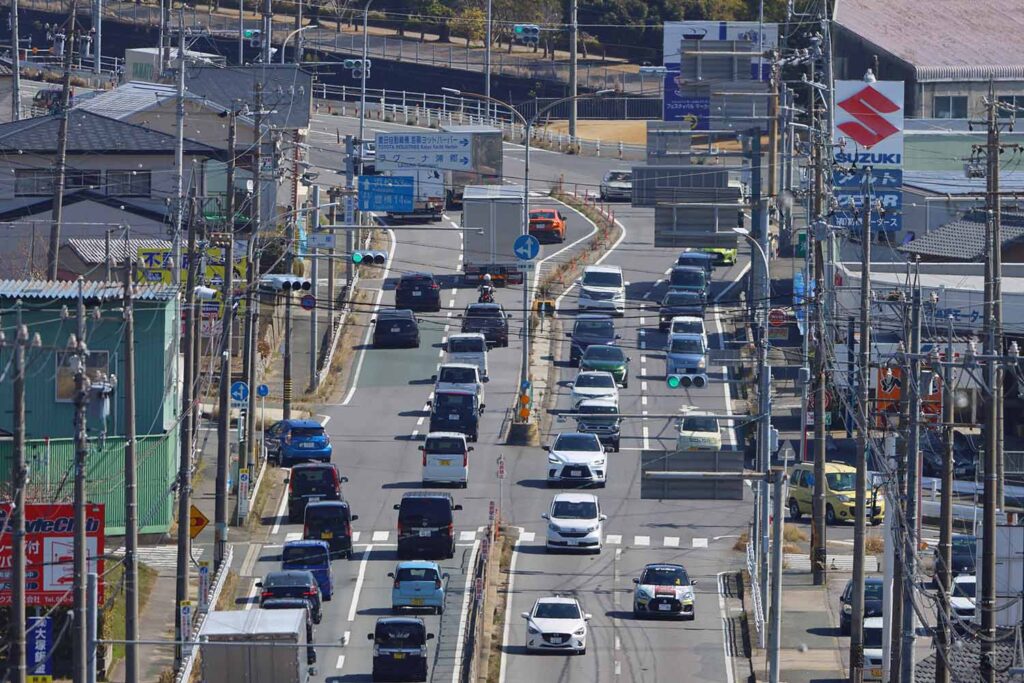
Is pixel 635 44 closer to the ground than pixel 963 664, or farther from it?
farther from it

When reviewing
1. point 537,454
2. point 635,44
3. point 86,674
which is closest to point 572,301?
point 537,454

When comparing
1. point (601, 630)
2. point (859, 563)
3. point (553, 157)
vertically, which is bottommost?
point (601, 630)

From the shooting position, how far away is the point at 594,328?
6562 centimetres

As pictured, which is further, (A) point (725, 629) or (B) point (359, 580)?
(B) point (359, 580)

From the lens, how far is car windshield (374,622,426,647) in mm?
37125

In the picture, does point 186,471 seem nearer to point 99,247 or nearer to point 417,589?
point 417,589

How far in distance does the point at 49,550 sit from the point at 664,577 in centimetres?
1420

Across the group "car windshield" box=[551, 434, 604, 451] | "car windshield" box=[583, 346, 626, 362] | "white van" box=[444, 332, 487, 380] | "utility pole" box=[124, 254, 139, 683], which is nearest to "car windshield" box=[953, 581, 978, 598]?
"car windshield" box=[551, 434, 604, 451]

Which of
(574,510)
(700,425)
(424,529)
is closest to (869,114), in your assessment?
(700,425)

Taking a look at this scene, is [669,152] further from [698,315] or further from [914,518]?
[914,518]

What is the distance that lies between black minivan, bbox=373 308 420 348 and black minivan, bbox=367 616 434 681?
2809 centimetres

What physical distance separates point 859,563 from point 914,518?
372cm

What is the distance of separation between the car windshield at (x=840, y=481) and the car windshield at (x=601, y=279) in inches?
792

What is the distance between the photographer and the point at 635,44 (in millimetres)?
123000
